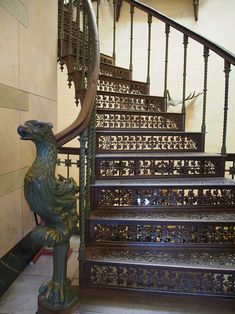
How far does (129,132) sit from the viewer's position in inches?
88.2

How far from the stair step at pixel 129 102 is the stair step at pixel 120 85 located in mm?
200

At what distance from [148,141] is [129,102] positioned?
1.77ft

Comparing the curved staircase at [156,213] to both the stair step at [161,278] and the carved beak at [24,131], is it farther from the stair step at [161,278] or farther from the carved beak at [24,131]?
the carved beak at [24,131]

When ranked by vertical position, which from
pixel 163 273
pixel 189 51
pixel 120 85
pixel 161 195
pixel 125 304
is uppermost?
pixel 189 51

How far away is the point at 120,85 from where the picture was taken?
2791mm

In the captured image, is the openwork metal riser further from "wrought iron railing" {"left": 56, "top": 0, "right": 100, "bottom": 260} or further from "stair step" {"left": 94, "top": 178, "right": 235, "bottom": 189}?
"stair step" {"left": 94, "top": 178, "right": 235, "bottom": 189}

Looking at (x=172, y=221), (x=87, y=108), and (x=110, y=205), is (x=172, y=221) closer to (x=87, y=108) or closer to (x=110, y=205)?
(x=110, y=205)

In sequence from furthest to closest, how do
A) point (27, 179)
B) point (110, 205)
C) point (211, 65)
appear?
point (211, 65), point (110, 205), point (27, 179)

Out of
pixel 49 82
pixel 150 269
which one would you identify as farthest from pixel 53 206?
pixel 49 82

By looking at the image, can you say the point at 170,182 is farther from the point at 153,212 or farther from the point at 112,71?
the point at 112,71

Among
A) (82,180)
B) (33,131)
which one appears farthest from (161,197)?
(33,131)

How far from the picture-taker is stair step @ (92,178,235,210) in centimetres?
184

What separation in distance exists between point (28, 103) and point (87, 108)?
766mm

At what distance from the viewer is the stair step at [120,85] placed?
2643 mm
